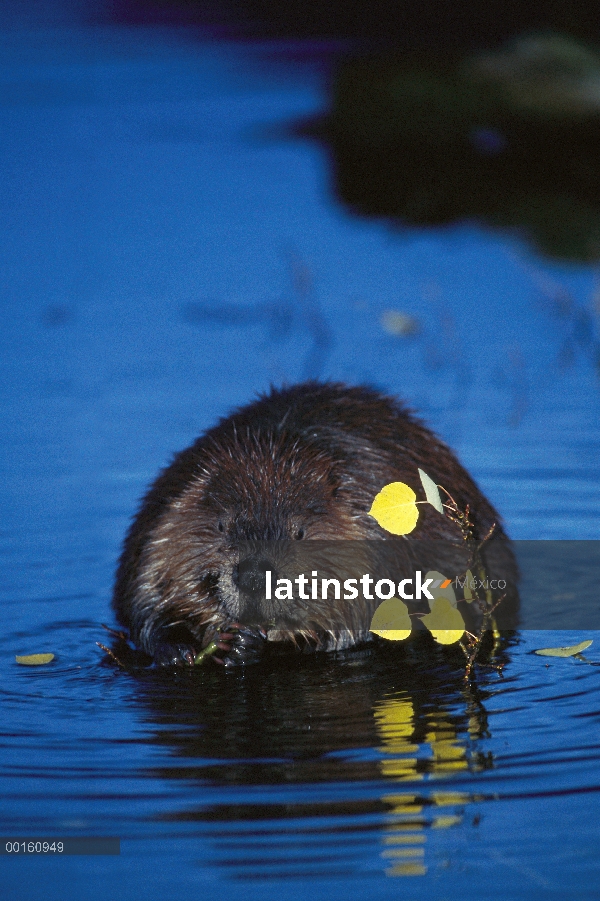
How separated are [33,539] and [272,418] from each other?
145 cm

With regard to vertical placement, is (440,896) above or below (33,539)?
above

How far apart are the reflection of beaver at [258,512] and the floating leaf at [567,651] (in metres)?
0.63

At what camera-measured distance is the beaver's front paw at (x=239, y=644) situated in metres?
4.23

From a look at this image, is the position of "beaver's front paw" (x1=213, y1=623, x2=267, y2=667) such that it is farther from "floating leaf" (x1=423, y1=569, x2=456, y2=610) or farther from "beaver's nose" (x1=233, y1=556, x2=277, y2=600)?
"floating leaf" (x1=423, y1=569, x2=456, y2=610)

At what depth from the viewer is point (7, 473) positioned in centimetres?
647

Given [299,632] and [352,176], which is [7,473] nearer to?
[299,632]

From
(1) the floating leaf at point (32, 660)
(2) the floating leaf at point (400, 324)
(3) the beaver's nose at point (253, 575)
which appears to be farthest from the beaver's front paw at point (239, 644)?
(2) the floating leaf at point (400, 324)

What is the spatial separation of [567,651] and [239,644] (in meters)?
0.98

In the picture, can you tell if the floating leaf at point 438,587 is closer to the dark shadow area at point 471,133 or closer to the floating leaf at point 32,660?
the floating leaf at point 32,660

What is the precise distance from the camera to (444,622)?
3844mm

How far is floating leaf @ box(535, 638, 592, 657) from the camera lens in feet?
13.4

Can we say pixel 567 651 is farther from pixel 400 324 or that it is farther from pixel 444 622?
pixel 400 324

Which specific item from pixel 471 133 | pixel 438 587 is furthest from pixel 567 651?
pixel 471 133

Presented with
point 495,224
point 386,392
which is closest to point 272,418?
point 386,392
